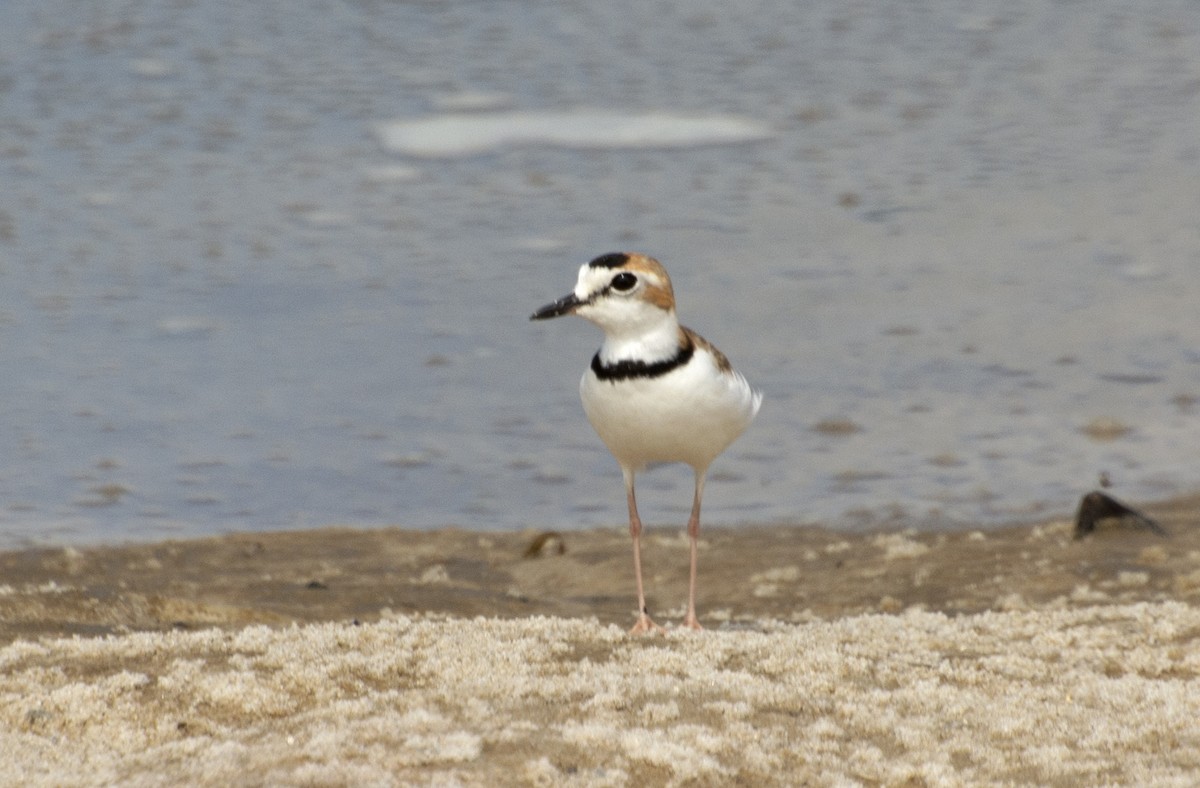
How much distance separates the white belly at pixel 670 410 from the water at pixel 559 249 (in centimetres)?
208

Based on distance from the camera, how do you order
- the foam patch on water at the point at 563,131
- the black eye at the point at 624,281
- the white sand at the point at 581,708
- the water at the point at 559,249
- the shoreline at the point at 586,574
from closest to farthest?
the white sand at the point at 581,708
the black eye at the point at 624,281
the shoreline at the point at 586,574
the water at the point at 559,249
the foam patch on water at the point at 563,131

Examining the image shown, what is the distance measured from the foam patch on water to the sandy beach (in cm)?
551

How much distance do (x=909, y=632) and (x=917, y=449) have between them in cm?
289

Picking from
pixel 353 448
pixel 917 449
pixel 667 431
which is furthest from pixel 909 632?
pixel 353 448

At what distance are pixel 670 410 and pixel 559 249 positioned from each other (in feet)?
15.0

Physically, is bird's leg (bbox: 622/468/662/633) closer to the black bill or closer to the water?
the black bill

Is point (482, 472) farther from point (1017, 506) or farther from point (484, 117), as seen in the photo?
point (484, 117)

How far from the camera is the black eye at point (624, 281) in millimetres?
4574

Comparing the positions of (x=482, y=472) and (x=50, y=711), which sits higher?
(x=50, y=711)

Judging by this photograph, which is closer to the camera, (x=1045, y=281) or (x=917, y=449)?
(x=917, y=449)

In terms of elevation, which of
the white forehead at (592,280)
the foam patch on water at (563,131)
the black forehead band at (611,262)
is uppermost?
the black forehead band at (611,262)

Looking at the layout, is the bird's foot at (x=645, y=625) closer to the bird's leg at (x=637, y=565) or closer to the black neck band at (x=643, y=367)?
the bird's leg at (x=637, y=565)

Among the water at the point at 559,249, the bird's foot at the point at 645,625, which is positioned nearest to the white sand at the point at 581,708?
the bird's foot at the point at 645,625

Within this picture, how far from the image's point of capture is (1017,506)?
6.74 metres
